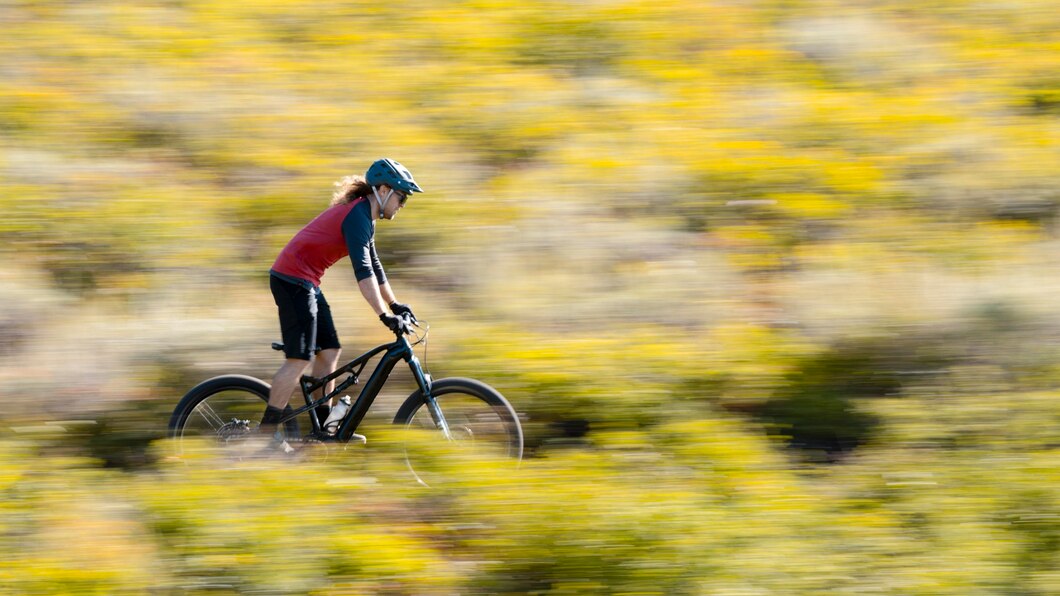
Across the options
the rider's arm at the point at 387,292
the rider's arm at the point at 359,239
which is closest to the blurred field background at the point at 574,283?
the rider's arm at the point at 387,292

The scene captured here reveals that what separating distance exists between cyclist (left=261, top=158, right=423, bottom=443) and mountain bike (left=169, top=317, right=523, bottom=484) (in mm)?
102

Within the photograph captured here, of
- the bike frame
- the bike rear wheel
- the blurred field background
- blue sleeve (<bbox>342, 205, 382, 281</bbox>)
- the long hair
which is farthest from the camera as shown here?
the bike rear wheel

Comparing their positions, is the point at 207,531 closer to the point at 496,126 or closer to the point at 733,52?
the point at 496,126

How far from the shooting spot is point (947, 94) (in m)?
10.3

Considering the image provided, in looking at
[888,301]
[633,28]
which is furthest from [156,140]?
A: [888,301]

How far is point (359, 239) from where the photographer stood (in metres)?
6.08

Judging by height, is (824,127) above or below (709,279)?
above

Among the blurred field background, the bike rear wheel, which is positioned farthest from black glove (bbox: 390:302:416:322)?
the bike rear wheel

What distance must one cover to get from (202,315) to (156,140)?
10.4 feet

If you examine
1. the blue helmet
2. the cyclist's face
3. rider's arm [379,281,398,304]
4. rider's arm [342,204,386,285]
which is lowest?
rider's arm [379,281,398,304]

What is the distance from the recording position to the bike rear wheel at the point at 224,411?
6.46 meters

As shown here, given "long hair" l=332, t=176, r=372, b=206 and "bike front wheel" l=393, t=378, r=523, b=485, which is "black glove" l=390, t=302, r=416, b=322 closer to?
"bike front wheel" l=393, t=378, r=523, b=485

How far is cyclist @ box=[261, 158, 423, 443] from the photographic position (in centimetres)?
608

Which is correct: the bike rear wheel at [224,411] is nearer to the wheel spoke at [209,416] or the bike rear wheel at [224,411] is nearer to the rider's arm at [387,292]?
the wheel spoke at [209,416]
